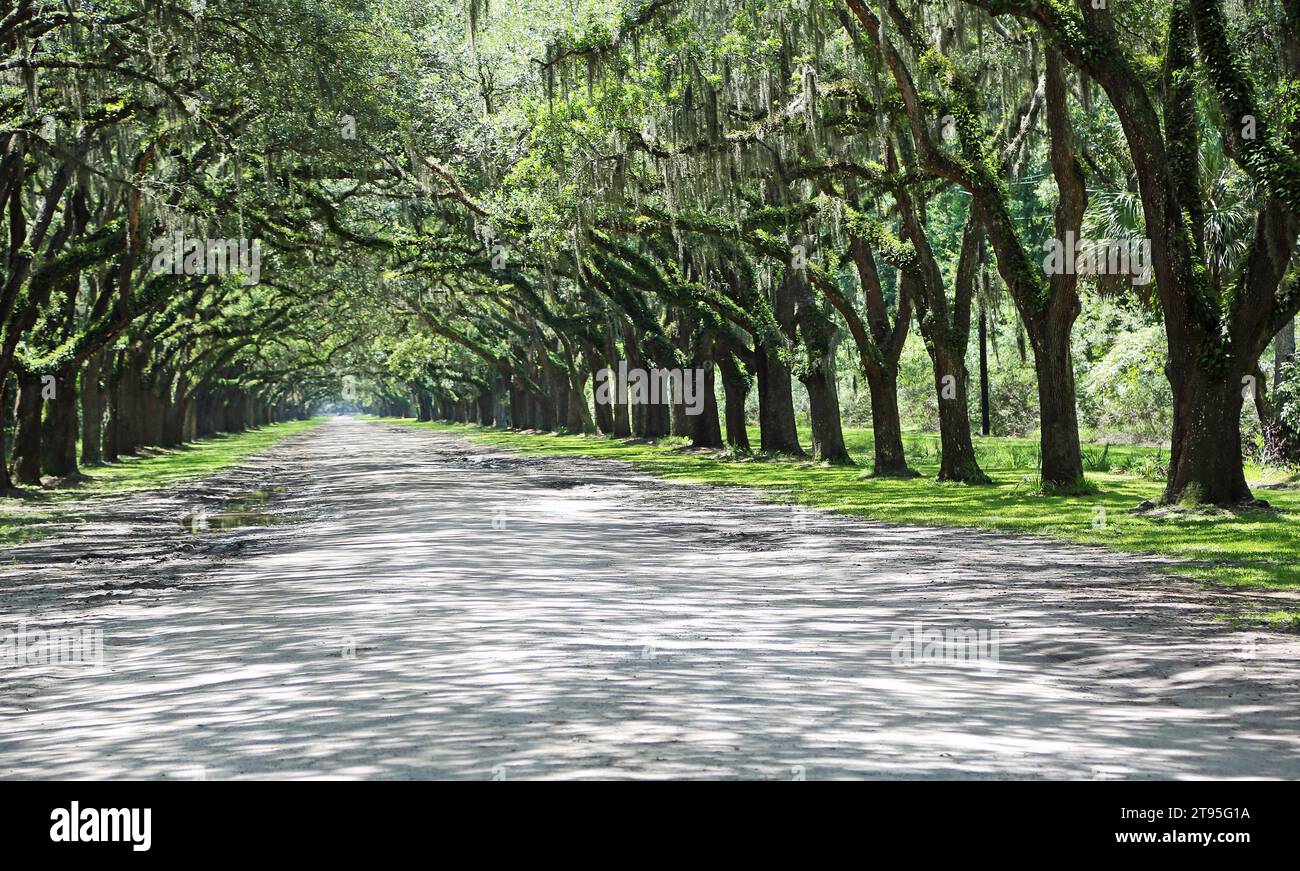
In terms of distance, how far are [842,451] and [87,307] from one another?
20.9 metres

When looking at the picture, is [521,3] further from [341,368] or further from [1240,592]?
[341,368]

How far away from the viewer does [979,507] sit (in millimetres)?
22234

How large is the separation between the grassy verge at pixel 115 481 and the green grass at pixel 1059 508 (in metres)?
12.0

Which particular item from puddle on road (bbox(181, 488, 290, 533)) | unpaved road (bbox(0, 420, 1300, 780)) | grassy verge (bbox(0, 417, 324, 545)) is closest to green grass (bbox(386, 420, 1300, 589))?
unpaved road (bbox(0, 420, 1300, 780))

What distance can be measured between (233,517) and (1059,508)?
12.8 m

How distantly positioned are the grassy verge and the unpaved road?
15.9 ft

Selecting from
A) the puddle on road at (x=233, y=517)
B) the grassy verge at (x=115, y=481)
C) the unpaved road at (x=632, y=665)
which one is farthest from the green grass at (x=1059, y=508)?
the grassy verge at (x=115, y=481)

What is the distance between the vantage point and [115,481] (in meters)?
34.4

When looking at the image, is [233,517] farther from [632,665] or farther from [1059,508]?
[632,665]

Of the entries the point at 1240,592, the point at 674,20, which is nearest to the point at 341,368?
the point at 674,20

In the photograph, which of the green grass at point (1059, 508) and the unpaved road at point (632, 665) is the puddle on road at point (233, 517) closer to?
the unpaved road at point (632, 665)

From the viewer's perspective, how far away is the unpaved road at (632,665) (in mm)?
6211

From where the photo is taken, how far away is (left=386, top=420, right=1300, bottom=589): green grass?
14930 millimetres

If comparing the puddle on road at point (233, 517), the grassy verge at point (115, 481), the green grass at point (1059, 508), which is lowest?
the green grass at point (1059, 508)
